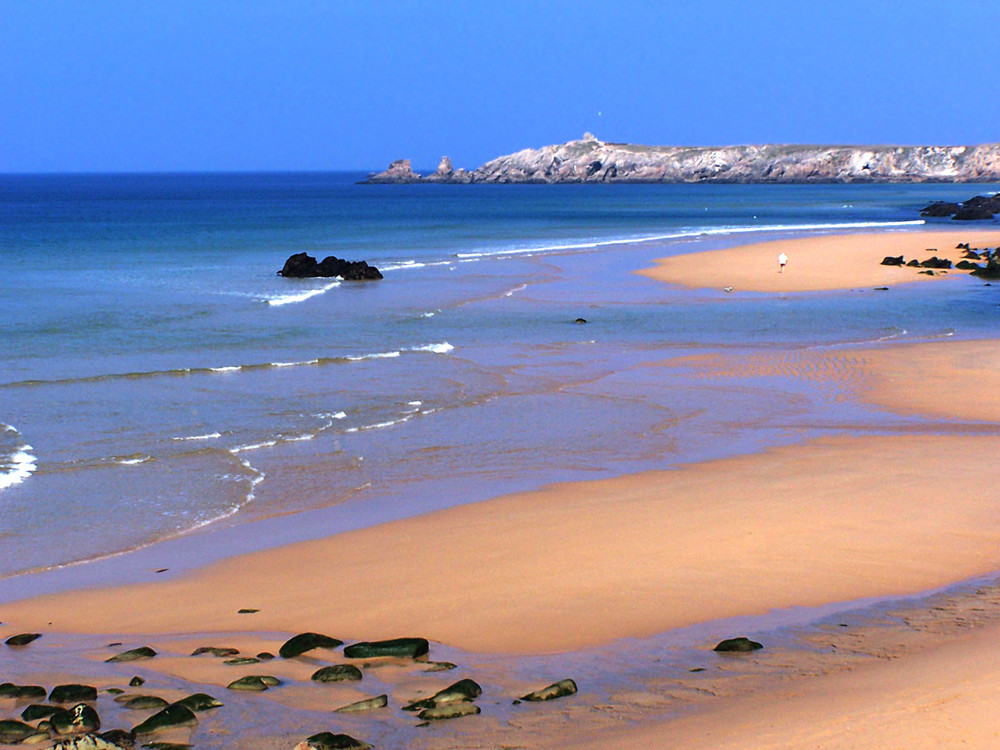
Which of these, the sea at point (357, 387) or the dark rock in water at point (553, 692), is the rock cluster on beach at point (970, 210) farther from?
the dark rock in water at point (553, 692)

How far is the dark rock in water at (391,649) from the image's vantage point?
6.68 metres

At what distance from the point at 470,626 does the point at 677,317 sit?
768 inches

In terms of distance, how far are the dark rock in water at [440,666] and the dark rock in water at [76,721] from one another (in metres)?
1.92

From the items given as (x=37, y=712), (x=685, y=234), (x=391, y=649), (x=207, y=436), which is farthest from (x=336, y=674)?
(x=685, y=234)

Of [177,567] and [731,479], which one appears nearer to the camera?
[177,567]

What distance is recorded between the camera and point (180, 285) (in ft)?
113

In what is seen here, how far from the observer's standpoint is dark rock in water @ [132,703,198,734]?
5535 mm

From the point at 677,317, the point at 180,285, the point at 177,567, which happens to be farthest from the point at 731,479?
the point at 180,285

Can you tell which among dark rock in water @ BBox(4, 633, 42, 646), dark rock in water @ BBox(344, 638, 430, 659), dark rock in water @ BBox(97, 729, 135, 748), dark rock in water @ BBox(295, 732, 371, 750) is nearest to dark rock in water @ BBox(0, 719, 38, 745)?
dark rock in water @ BBox(97, 729, 135, 748)

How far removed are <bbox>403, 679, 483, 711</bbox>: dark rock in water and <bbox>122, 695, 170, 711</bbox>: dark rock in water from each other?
53.9 inches

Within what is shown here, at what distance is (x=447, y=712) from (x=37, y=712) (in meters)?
2.23

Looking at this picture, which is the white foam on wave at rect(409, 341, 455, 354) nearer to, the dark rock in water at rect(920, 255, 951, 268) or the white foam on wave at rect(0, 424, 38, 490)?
the white foam on wave at rect(0, 424, 38, 490)

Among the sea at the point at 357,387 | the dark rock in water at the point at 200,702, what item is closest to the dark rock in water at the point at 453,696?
the dark rock in water at the point at 200,702

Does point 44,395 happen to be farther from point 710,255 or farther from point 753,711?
point 710,255
